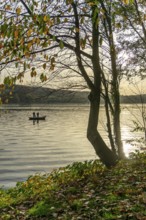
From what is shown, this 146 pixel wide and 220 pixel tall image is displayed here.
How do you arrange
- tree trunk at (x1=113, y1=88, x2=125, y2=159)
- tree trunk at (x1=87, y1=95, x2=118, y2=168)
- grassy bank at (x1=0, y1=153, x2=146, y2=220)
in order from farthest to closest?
tree trunk at (x1=113, y1=88, x2=125, y2=159) → tree trunk at (x1=87, y1=95, x2=118, y2=168) → grassy bank at (x1=0, y1=153, x2=146, y2=220)

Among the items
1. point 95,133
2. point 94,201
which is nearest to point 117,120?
point 95,133

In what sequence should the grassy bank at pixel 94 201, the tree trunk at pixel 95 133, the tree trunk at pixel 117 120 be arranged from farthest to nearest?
the tree trunk at pixel 117 120, the tree trunk at pixel 95 133, the grassy bank at pixel 94 201

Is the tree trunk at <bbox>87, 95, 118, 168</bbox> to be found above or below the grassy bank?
above

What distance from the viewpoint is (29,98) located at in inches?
579

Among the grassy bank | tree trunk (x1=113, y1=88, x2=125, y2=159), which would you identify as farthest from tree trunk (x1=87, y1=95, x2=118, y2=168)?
tree trunk (x1=113, y1=88, x2=125, y2=159)

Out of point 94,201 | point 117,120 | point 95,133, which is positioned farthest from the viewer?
point 117,120

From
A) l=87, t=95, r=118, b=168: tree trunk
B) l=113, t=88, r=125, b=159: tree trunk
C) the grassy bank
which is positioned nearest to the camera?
the grassy bank

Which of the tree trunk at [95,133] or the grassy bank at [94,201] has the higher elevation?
the tree trunk at [95,133]

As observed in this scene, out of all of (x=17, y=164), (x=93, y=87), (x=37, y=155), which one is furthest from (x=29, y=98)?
(x=37, y=155)

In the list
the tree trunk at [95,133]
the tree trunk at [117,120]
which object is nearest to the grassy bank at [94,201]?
the tree trunk at [95,133]

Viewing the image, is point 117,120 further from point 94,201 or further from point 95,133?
point 94,201

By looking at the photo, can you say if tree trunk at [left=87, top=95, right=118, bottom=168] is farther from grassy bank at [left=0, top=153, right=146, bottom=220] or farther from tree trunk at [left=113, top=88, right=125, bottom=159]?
tree trunk at [left=113, top=88, right=125, bottom=159]

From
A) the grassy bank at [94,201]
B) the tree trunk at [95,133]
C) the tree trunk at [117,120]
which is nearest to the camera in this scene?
the grassy bank at [94,201]

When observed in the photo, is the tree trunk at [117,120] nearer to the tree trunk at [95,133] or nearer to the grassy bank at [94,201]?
the tree trunk at [95,133]
